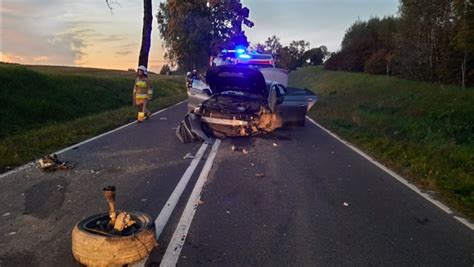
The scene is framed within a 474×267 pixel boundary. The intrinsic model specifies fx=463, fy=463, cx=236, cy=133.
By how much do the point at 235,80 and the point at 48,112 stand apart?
8.09 metres

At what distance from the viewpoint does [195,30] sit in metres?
56.0

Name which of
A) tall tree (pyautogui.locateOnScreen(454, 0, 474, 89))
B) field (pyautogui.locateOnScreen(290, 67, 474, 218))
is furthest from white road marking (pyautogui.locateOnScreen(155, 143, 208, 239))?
tall tree (pyautogui.locateOnScreen(454, 0, 474, 89))

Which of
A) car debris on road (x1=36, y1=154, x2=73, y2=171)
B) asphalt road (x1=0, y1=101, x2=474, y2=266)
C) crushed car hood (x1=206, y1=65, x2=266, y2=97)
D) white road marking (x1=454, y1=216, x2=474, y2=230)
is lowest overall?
white road marking (x1=454, y1=216, x2=474, y2=230)

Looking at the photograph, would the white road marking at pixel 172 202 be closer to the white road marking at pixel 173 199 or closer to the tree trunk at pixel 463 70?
the white road marking at pixel 173 199

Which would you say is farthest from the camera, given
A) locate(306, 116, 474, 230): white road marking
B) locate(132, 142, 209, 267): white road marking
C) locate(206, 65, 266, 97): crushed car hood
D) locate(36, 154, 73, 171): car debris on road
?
locate(206, 65, 266, 97): crushed car hood

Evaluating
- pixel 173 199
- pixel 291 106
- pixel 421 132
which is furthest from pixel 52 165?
pixel 421 132

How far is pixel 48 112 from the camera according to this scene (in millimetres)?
16906

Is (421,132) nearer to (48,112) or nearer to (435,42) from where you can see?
(48,112)

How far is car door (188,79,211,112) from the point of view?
44.0ft

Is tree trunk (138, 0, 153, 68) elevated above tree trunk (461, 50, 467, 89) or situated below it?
above

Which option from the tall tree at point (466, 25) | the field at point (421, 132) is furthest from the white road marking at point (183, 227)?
the tall tree at point (466, 25)

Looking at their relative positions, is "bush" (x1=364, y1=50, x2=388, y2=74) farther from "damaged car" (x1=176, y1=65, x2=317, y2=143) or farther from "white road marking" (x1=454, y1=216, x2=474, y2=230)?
"white road marking" (x1=454, y1=216, x2=474, y2=230)

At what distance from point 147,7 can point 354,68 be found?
893 inches

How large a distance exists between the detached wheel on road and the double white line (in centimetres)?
12
